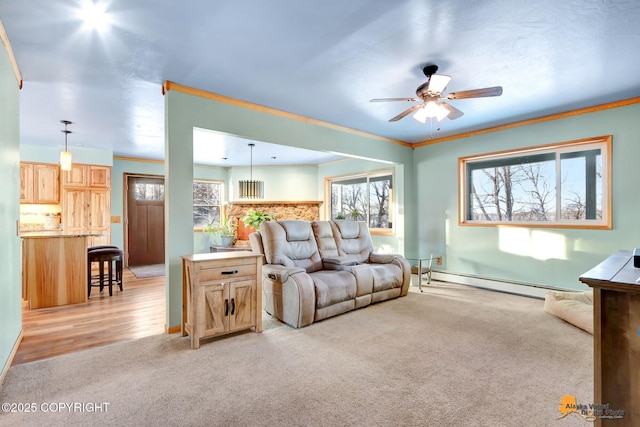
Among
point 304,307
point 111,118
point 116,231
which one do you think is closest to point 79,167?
point 116,231

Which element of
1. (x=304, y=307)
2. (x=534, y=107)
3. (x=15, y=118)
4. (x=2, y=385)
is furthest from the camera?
(x=534, y=107)

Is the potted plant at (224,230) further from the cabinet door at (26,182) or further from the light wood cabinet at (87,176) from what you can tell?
the cabinet door at (26,182)

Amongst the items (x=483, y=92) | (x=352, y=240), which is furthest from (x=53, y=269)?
(x=483, y=92)

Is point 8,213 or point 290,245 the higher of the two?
point 8,213

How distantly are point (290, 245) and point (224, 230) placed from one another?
4.23m

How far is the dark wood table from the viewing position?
3.91 feet

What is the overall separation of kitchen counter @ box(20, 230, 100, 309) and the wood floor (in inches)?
5.7

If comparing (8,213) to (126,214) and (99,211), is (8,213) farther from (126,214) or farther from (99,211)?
(126,214)

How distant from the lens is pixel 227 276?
2.93 meters

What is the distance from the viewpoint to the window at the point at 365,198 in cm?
648

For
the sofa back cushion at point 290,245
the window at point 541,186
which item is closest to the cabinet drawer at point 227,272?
the sofa back cushion at point 290,245

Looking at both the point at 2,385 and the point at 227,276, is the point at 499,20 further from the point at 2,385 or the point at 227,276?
the point at 2,385

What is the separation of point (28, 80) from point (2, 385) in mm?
2781

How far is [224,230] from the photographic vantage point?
7.69 m
